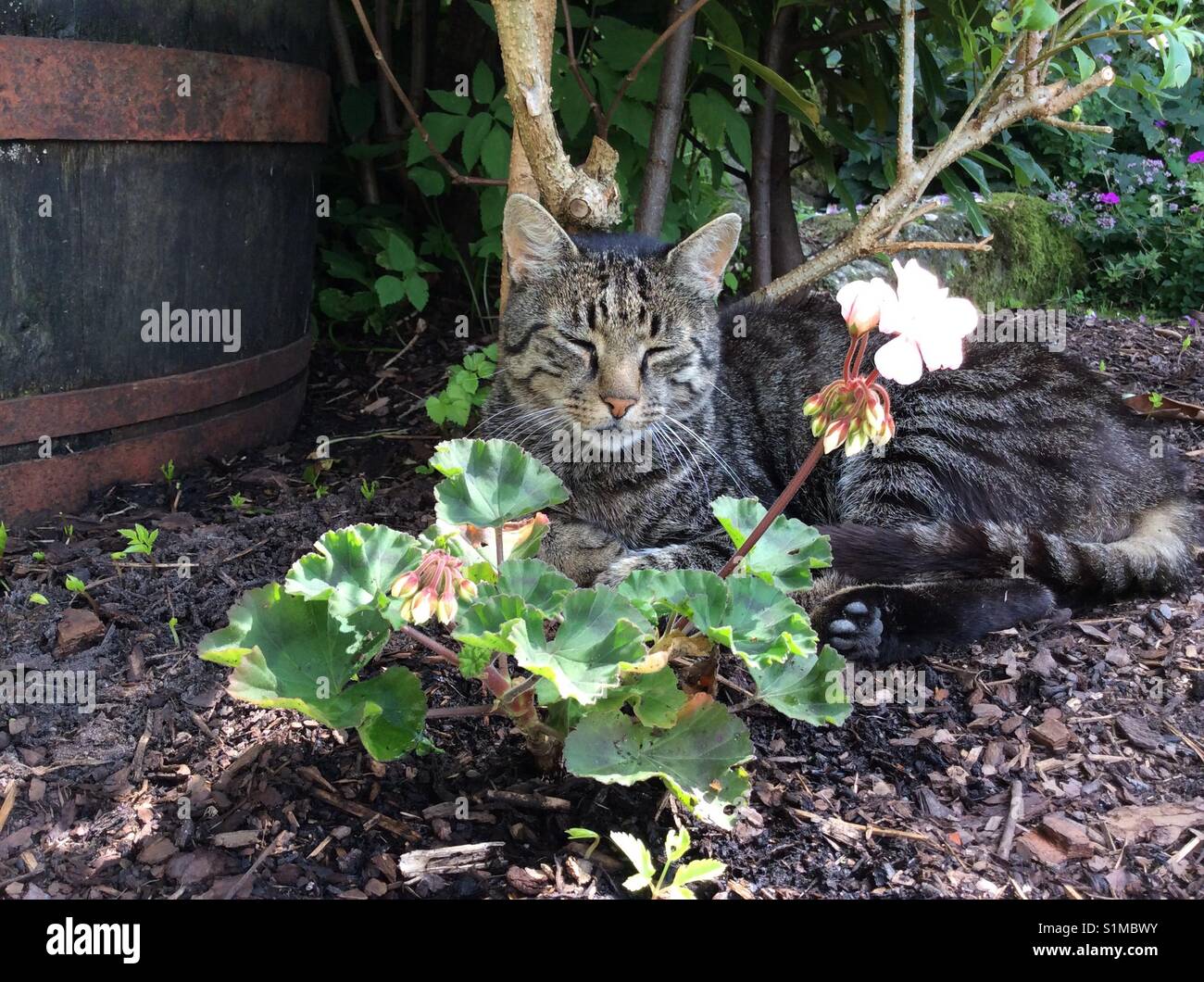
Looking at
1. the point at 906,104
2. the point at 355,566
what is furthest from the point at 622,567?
the point at 906,104

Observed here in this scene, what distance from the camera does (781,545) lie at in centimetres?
229

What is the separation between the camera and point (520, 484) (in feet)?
7.52

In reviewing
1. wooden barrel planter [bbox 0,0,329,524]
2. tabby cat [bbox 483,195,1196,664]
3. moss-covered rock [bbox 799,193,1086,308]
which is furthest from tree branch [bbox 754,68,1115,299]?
moss-covered rock [bbox 799,193,1086,308]

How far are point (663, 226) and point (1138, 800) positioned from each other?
289 centimetres

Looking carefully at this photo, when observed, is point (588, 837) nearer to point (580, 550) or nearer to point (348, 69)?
point (580, 550)

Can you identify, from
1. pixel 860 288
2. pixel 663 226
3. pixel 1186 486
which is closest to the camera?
pixel 860 288

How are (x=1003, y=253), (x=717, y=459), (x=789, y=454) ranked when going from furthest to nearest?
(x=1003, y=253) → (x=789, y=454) → (x=717, y=459)

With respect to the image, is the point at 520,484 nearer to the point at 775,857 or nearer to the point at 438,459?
the point at 438,459

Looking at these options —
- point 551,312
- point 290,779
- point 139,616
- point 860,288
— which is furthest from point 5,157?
point 860,288

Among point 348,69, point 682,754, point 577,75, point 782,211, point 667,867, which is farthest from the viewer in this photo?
point 782,211

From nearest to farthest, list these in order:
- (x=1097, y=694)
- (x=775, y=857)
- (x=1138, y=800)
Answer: (x=775, y=857), (x=1138, y=800), (x=1097, y=694)

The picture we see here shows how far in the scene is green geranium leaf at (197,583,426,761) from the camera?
2.02 meters

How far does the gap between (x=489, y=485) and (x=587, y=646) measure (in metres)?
0.50

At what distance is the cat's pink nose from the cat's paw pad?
2.79 feet
